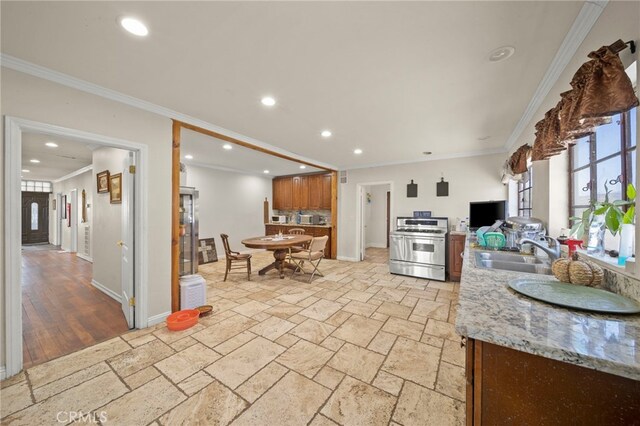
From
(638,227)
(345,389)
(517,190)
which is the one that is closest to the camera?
(638,227)

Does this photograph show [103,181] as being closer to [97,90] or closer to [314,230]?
[97,90]

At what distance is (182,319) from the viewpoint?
2.50 metres

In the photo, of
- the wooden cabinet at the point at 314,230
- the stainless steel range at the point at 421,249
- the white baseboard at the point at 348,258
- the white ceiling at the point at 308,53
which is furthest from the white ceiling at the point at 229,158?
the stainless steel range at the point at 421,249

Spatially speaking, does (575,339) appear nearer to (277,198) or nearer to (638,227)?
(638,227)

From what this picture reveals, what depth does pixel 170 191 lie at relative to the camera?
2.64 metres

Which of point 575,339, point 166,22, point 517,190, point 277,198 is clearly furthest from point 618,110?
point 277,198

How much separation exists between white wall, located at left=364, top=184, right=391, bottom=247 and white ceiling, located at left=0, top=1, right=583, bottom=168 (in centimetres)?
530

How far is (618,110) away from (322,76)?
176 cm

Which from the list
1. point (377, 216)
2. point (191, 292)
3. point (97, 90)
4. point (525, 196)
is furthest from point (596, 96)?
point (377, 216)

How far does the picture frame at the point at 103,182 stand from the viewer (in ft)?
10.9

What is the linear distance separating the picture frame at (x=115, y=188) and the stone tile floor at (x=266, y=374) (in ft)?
5.86

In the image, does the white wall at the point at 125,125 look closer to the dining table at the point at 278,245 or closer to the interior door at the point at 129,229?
the interior door at the point at 129,229

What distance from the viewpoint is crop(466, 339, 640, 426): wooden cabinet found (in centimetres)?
66

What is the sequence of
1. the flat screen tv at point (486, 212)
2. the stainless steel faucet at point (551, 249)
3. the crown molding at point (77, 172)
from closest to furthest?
the stainless steel faucet at point (551, 249), the flat screen tv at point (486, 212), the crown molding at point (77, 172)
